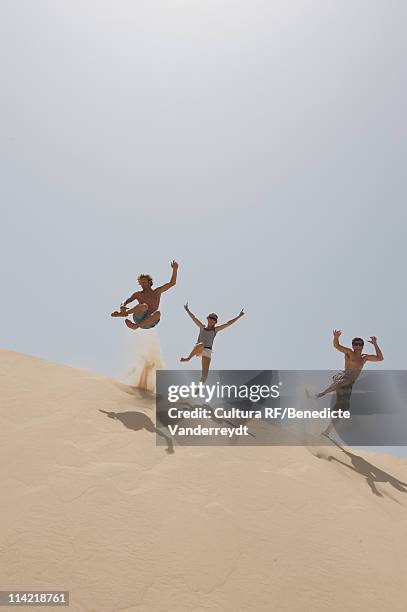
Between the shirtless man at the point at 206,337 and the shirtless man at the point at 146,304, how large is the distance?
70 centimetres

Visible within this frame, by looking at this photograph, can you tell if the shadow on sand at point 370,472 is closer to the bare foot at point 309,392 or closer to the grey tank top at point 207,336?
the bare foot at point 309,392

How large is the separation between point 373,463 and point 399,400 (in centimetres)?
330

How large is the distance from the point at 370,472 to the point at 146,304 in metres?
4.02

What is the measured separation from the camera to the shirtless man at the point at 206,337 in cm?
771

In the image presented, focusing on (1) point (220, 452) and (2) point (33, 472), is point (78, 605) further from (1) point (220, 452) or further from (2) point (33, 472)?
(1) point (220, 452)

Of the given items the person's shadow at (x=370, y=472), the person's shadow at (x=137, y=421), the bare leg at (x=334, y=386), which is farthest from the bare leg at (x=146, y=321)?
the person's shadow at (x=370, y=472)

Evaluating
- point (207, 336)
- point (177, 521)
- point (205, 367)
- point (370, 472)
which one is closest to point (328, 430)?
point (370, 472)

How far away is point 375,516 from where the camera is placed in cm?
482

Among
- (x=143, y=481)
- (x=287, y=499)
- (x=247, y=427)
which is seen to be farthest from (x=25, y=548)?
Answer: (x=247, y=427)

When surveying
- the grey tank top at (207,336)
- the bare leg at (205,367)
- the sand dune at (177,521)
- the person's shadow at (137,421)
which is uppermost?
the grey tank top at (207,336)

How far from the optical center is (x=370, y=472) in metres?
6.35

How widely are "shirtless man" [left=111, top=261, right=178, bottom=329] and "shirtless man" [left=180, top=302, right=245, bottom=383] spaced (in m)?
0.70

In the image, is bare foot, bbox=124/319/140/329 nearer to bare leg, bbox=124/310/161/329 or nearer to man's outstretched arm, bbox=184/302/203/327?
bare leg, bbox=124/310/161/329

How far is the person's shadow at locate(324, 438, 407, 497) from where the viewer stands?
6.07 meters
